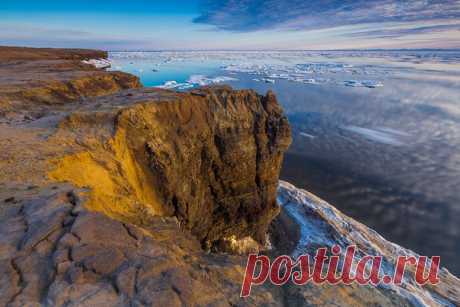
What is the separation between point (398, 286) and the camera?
14.1 metres

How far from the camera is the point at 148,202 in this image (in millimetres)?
10141

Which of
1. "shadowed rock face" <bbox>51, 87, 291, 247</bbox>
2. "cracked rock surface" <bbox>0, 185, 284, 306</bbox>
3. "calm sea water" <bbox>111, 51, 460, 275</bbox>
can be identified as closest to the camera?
"cracked rock surface" <bbox>0, 185, 284, 306</bbox>

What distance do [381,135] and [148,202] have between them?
36458 mm

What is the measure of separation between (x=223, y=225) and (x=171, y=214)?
5242 mm

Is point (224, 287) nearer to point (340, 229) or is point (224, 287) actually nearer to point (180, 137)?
point (180, 137)

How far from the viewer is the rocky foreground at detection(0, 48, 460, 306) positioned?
387 cm

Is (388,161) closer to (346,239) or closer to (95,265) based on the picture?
(346,239)

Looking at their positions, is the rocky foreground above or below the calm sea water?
above

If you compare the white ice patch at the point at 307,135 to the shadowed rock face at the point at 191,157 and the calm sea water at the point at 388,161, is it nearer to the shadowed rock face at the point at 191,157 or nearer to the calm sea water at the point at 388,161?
the calm sea water at the point at 388,161

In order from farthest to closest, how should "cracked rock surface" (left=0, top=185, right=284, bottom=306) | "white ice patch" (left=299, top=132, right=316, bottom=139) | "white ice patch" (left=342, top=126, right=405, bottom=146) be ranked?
"white ice patch" (left=299, top=132, right=316, bottom=139) < "white ice patch" (left=342, top=126, right=405, bottom=146) < "cracked rock surface" (left=0, top=185, right=284, bottom=306)

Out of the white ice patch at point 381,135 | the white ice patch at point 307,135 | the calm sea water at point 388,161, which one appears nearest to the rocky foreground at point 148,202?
the calm sea water at point 388,161

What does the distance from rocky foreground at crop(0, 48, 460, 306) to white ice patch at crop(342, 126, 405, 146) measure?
18.3 metres

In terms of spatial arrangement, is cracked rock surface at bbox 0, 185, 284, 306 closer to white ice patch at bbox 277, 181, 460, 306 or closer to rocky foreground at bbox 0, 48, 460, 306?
rocky foreground at bbox 0, 48, 460, 306

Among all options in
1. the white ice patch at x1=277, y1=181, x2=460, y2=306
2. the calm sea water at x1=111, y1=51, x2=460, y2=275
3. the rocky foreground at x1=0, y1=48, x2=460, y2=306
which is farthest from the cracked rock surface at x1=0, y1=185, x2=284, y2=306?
the calm sea water at x1=111, y1=51, x2=460, y2=275
